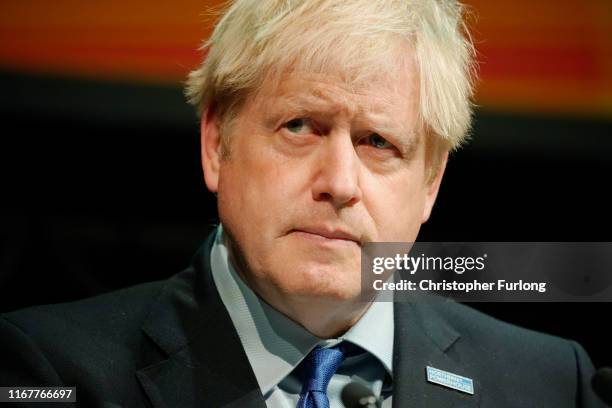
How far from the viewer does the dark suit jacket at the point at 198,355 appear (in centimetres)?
205

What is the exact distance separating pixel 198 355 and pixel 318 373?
295 millimetres

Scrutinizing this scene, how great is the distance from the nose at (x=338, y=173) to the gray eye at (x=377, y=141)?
69 mm

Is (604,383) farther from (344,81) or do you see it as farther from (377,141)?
(344,81)

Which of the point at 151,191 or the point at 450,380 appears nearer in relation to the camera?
the point at 450,380

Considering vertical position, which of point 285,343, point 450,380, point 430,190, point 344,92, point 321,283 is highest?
point 344,92

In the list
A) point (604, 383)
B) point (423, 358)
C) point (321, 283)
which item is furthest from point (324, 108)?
point (604, 383)

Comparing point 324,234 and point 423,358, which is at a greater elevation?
point 324,234

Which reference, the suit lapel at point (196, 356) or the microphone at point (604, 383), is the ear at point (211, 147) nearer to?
the suit lapel at point (196, 356)

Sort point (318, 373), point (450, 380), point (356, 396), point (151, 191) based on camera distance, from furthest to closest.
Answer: point (151, 191) < point (450, 380) < point (318, 373) < point (356, 396)

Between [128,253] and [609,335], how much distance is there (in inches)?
67.3

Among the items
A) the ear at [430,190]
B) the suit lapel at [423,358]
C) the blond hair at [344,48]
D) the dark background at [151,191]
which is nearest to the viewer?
the blond hair at [344,48]

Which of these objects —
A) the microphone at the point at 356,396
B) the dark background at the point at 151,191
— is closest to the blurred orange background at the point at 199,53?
the dark background at the point at 151,191

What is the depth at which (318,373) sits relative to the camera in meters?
2.12

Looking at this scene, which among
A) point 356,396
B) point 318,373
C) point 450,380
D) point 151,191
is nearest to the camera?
point 356,396
